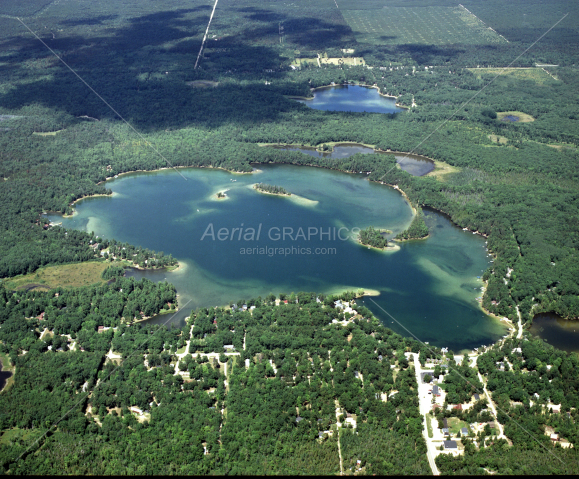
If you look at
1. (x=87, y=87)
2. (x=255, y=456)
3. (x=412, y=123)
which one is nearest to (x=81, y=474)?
(x=255, y=456)

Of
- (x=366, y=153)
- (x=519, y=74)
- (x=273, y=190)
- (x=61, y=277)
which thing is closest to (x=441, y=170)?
(x=366, y=153)

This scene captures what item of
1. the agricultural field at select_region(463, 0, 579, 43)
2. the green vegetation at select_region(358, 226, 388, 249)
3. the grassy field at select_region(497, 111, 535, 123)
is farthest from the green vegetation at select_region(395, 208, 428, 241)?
the agricultural field at select_region(463, 0, 579, 43)

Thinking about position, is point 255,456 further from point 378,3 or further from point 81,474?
→ point 378,3

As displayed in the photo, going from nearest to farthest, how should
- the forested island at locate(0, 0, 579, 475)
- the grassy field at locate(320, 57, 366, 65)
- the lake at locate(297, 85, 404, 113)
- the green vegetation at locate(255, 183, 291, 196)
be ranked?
the forested island at locate(0, 0, 579, 475), the green vegetation at locate(255, 183, 291, 196), the lake at locate(297, 85, 404, 113), the grassy field at locate(320, 57, 366, 65)

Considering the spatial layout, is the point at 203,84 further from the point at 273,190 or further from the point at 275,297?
the point at 275,297

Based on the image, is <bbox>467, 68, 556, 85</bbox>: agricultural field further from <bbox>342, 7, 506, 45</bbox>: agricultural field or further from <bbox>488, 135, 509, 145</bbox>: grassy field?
<bbox>488, 135, 509, 145</bbox>: grassy field

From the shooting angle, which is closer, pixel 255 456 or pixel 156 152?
pixel 255 456
